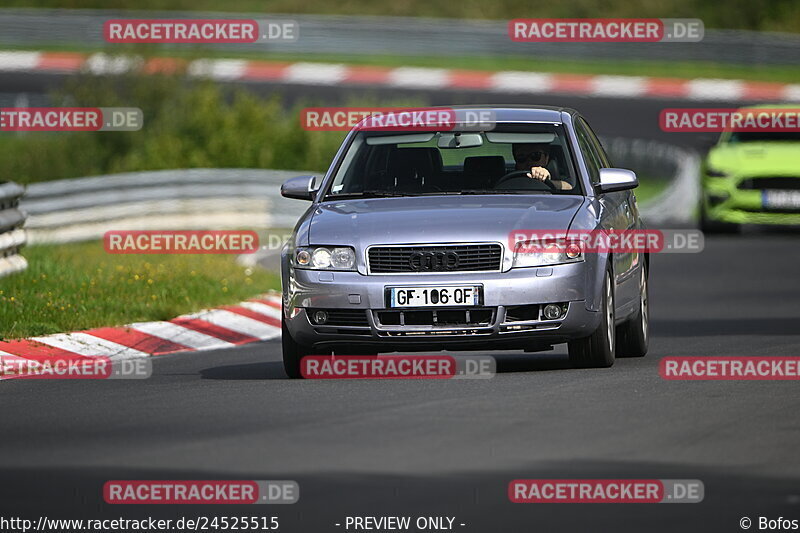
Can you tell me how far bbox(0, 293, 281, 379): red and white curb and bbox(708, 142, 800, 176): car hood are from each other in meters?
9.11

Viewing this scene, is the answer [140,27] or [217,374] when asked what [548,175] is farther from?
[140,27]

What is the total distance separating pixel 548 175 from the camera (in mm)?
11891

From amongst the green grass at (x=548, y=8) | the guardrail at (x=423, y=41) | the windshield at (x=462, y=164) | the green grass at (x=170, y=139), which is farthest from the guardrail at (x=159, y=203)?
the green grass at (x=548, y=8)

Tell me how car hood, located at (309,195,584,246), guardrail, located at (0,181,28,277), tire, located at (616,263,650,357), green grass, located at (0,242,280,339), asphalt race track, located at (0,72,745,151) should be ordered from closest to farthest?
car hood, located at (309,195,584,246)
tire, located at (616,263,650,357)
green grass, located at (0,242,280,339)
guardrail, located at (0,181,28,277)
asphalt race track, located at (0,72,745,151)

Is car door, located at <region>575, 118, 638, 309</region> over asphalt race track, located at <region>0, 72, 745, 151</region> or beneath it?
beneath

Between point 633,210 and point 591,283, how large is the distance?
7.60 ft

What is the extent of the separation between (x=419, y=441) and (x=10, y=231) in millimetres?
8348

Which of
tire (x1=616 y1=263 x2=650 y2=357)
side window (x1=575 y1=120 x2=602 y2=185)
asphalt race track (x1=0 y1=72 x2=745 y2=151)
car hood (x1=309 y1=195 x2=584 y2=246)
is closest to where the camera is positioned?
car hood (x1=309 y1=195 x2=584 y2=246)

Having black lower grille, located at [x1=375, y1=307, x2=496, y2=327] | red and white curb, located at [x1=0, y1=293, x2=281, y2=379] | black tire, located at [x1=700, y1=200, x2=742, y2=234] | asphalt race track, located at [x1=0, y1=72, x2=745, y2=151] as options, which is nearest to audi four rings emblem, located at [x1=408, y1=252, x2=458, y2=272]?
black lower grille, located at [x1=375, y1=307, x2=496, y2=327]

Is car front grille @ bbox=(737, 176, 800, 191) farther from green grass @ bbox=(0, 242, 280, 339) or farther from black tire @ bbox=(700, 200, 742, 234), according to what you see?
green grass @ bbox=(0, 242, 280, 339)

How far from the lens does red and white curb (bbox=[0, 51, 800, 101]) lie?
4216cm

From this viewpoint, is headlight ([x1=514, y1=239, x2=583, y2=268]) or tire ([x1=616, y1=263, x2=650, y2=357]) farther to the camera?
tire ([x1=616, y1=263, x2=650, y2=357])

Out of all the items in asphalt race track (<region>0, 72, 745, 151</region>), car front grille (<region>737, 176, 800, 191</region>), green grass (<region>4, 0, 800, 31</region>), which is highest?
green grass (<region>4, 0, 800, 31</region>)

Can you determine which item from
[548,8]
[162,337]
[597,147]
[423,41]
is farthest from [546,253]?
[548,8]
